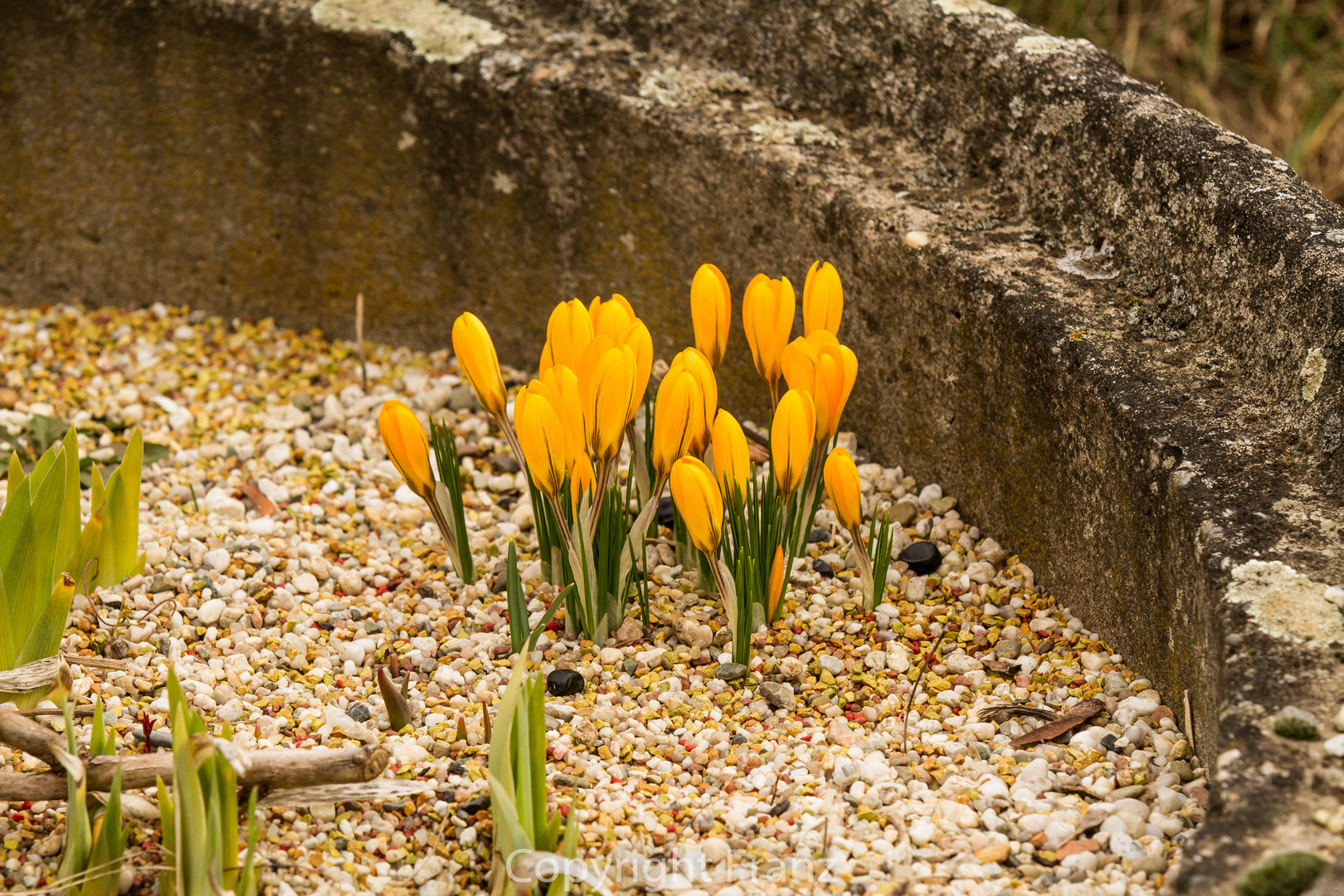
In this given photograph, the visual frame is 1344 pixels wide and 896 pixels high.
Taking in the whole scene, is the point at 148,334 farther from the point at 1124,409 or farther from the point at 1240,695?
the point at 1240,695

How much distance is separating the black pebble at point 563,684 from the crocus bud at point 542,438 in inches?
11.1

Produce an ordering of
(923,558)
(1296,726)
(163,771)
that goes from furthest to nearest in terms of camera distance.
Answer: (923,558) → (163,771) → (1296,726)

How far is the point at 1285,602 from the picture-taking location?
56.2 inches

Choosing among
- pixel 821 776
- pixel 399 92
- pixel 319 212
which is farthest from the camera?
pixel 319 212

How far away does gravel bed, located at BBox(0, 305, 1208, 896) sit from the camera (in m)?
1.44

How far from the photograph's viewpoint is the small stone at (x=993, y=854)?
1.42m

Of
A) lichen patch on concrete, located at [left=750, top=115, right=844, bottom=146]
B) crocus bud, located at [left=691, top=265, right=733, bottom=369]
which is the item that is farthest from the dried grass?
crocus bud, located at [left=691, top=265, right=733, bottom=369]

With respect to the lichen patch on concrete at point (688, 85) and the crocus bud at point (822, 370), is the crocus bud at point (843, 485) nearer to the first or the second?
the crocus bud at point (822, 370)

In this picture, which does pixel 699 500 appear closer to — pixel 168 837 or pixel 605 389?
pixel 605 389

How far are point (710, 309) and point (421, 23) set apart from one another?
128 centimetres

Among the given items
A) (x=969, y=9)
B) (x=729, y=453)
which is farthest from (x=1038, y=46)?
(x=729, y=453)

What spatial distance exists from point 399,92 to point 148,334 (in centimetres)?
87

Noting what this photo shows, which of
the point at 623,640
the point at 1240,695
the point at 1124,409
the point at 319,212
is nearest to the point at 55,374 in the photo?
the point at 319,212

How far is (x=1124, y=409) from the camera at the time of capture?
1.70 m
